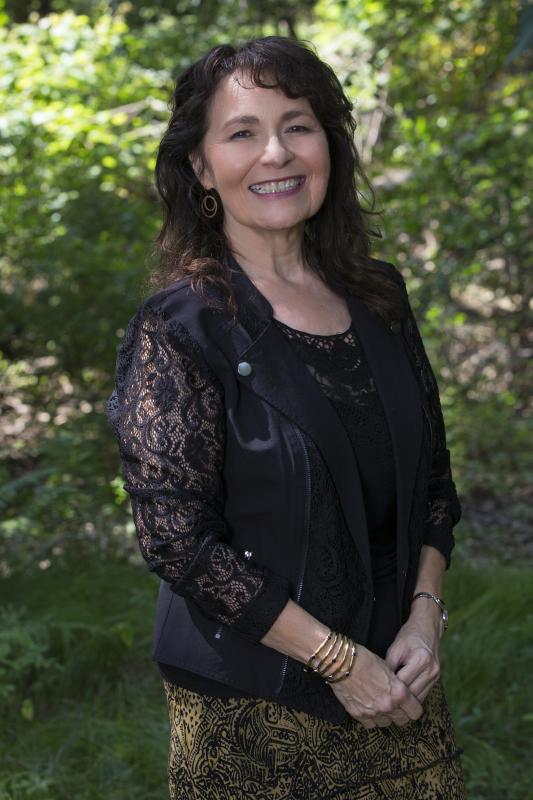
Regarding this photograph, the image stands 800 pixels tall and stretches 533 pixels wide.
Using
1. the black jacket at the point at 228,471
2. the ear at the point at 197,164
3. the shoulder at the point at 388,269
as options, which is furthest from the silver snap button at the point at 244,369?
the shoulder at the point at 388,269

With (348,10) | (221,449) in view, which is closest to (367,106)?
(348,10)

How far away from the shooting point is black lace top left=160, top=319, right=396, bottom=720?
6.26ft

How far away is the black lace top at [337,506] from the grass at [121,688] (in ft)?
4.69

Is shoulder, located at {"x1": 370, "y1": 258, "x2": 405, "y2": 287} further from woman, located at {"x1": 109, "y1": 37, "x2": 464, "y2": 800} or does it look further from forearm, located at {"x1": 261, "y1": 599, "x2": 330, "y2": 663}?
forearm, located at {"x1": 261, "y1": 599, "x2": 330, "y2": 663}

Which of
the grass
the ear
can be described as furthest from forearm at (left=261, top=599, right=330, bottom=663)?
the grass

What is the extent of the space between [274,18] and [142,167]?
9.01 ft

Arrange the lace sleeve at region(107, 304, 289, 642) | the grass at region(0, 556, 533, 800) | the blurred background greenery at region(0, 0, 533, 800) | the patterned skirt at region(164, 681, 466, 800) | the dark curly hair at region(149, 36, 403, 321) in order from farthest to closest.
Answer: the blurred background greenery at region(0, 0, 533, 800)
the grass at region(0, 556, 533, 800)
the dark curly hair at region(149, 36, 403, 321)
the patterned skirt at region(164, 681, 466, 800)
the lace sleeve at region(107, 304, 289, 642)

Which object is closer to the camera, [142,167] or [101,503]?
[101,503]

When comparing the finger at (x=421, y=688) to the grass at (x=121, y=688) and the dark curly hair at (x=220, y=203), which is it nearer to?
the dark curly hair at (x=220, y=203)

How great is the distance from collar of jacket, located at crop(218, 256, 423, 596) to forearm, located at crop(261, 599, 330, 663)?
0.17m

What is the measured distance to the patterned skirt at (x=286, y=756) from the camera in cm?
196

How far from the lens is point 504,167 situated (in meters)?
6.79

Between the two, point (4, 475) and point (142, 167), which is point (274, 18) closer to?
point (142, 167)

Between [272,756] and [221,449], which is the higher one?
[221,449]
